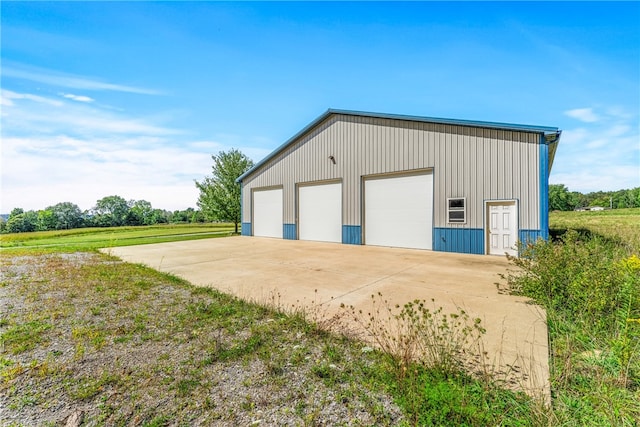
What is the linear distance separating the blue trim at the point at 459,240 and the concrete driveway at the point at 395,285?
669 mm

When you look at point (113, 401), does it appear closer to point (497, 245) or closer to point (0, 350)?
point (0, 350)

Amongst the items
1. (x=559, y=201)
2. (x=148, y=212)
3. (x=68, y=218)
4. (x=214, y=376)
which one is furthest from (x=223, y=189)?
(x=559, y=201)

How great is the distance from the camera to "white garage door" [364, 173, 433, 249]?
39.3 feet

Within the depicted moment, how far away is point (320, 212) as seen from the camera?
15586 mm

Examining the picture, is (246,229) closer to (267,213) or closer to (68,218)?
(267,213)

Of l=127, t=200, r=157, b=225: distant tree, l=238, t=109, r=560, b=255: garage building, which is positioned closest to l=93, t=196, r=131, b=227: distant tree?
l=127, t=200, r=157, b=225: distant tree

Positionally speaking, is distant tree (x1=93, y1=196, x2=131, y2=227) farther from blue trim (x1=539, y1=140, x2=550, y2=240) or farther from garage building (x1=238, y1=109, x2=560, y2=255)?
blue trim (x1=539, y1=140, x2=550, y2=240)

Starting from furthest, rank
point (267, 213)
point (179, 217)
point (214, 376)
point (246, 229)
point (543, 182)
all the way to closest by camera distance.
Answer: point (179, 217)
point (246, 229)
point (267, 213)
point (543, 182)
point (214, 376)

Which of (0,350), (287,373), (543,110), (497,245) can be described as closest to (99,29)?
(0,350)

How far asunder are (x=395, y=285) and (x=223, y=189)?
21.0 meters

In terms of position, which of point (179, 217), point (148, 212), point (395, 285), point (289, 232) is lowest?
point (395, 285)

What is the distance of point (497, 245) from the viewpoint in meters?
10.4

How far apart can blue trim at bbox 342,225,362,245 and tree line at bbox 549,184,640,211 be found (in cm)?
9886

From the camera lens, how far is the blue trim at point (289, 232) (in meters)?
16.6
